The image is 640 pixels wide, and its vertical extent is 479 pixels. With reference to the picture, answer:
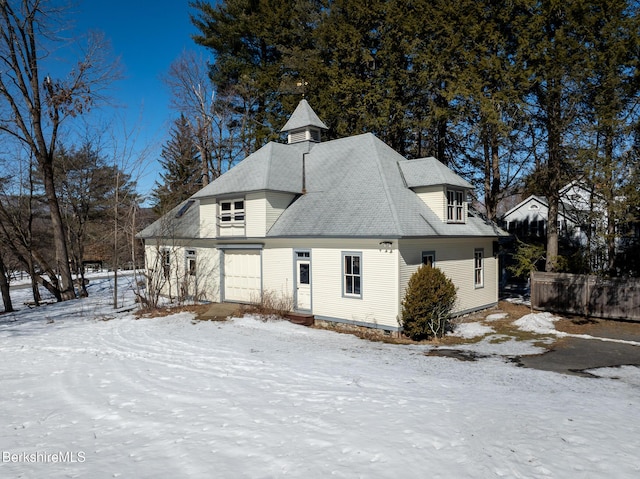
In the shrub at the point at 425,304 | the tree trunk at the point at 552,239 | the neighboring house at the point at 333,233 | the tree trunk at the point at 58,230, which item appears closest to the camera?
the shrub at the point at 425,304

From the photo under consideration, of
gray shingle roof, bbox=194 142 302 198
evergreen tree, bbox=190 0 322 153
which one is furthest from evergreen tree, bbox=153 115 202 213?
gray shingle roof, bbox=194 142 302 198

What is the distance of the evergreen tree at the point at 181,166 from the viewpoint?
34.9m

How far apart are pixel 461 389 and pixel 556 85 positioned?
56.6 ft

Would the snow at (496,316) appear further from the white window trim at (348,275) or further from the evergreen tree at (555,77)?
the white window trim at (348,275)

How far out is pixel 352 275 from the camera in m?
14.4

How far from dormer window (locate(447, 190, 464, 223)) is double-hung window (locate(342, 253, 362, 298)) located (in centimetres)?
454

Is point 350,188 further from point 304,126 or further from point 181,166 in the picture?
point 181,166

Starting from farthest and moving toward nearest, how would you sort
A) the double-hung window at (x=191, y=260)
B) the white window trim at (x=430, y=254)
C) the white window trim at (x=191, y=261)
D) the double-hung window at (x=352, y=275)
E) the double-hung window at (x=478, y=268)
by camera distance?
1. the double-hung window at (x=191, y=260)
2. the white window trim at (x=191, y=261)
3. the double-hung window at (x=478, y=268)
4. the white window trim at (x=430, y=254)
5. the double-hung window at (x=352, y=275)

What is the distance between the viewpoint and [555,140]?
19.0 meters

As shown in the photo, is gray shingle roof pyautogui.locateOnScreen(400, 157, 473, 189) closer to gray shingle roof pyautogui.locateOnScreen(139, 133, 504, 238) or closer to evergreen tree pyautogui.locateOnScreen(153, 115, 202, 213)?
gray shingle roof pyautogui.locateOnScreen(139, 133, 504, 238)

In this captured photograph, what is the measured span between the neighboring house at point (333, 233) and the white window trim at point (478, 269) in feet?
0.16

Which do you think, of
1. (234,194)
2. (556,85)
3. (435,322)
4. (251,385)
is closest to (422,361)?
(435,322)

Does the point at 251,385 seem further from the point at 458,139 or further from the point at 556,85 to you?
the point at 458,139

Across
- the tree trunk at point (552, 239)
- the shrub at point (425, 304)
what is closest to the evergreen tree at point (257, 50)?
the tree trunk at point (552, 239)
